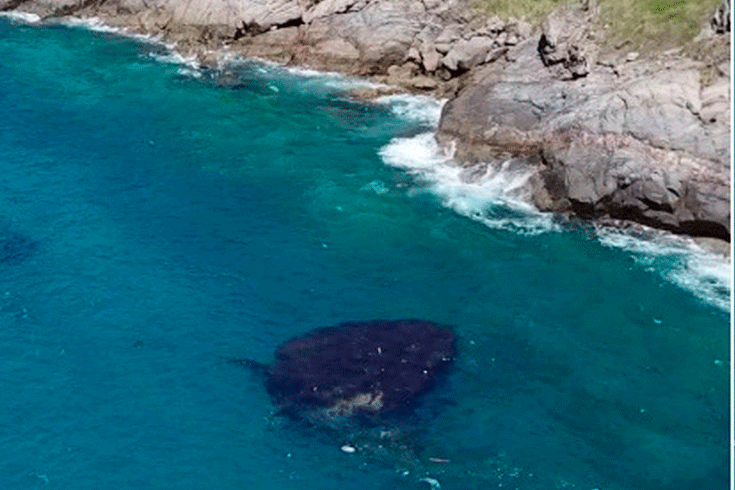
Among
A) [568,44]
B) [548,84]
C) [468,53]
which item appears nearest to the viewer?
[548,84]

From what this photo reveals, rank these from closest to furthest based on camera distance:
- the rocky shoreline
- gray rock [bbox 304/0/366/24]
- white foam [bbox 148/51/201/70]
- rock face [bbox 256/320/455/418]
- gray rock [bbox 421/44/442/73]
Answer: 1. rock face [bbox 256/320/455/418]
2. the rocky shoreline
3. gray rock [bbox 421/44/442/73]
4. gray rock [bbox 304/0/366/24]
5. white foam [bbox 148/51/201/70]

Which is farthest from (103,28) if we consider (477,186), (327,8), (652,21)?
(652,21)

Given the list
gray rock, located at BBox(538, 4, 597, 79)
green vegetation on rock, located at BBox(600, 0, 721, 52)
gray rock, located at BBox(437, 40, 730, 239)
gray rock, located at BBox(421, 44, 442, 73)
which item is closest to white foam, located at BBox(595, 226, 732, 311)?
gray rock, located at BBox(437, 40, 730, 239)

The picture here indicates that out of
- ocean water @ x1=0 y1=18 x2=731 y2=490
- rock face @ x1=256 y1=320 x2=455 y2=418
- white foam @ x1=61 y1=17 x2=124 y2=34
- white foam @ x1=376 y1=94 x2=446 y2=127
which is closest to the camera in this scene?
ocean water @ x1=0 y1=18 x2=731 y2=490

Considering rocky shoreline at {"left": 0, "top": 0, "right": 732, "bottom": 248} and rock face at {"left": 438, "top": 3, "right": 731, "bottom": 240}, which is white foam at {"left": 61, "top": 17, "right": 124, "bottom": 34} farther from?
rock face at {"left": 438, "top": 3, "right": 731, "bottom": 240}

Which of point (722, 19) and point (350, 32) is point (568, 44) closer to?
point (722, 19)

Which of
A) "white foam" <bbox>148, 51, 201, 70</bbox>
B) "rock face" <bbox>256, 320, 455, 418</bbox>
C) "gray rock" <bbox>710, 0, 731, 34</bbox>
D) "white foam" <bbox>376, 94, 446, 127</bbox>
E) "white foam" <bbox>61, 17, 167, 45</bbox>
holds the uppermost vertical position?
"gray rock" <bbox>710, 0, 731, 34</bbox>

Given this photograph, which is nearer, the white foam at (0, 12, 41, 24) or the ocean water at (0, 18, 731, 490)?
the ocean water at (0, 18, 731, 490)

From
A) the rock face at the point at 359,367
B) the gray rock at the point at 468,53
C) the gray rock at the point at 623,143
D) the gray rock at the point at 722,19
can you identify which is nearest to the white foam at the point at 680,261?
the gray rock at the point at 623,143

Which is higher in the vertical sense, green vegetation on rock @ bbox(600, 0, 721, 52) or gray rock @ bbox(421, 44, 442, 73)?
green vegetation on rock @ bbox(600, 0, 721, 52)
